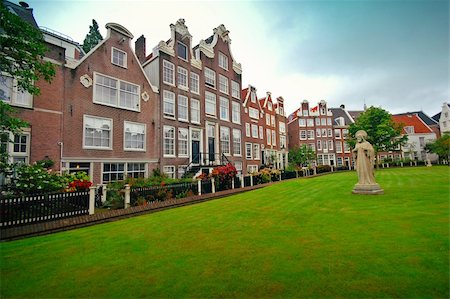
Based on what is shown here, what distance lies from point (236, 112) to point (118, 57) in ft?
54.6

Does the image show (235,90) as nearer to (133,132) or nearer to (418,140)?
(133,132)

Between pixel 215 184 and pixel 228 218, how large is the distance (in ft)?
30.3

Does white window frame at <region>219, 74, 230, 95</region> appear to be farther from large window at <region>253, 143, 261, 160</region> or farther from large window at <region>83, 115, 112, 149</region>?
large window at <region>83, 115, 112, 149</region>

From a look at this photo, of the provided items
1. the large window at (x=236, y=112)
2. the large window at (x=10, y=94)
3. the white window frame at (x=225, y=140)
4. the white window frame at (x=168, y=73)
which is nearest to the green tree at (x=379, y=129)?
the large window at (x=236, y=112)

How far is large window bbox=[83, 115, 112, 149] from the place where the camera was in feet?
54.3

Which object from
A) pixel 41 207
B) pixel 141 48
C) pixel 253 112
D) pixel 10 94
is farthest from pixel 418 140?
pixel 10 94

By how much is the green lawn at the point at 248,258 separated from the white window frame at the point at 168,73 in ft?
58.0

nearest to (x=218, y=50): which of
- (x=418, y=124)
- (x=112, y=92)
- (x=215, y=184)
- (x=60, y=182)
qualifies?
(x=112, y=92)

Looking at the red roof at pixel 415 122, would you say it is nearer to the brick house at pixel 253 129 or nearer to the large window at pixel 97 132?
the brick house at pixel 253 129

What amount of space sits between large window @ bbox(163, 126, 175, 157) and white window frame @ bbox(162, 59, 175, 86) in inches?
188

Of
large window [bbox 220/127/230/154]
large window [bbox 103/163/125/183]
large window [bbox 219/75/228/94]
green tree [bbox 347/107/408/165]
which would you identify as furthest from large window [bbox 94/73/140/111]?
green tree [bbox 347/107/408/165]

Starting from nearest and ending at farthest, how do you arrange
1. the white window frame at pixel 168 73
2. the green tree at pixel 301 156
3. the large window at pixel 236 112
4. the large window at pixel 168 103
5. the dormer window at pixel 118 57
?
the dormer window at pixel 118 57
the large window at pixel 168 103
the white window frame at pixel 168 73
the large window at pixel 236 112
the green tree at pixel 301 156

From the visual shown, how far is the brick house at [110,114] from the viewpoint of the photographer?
624 inches

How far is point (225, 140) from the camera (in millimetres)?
28594
